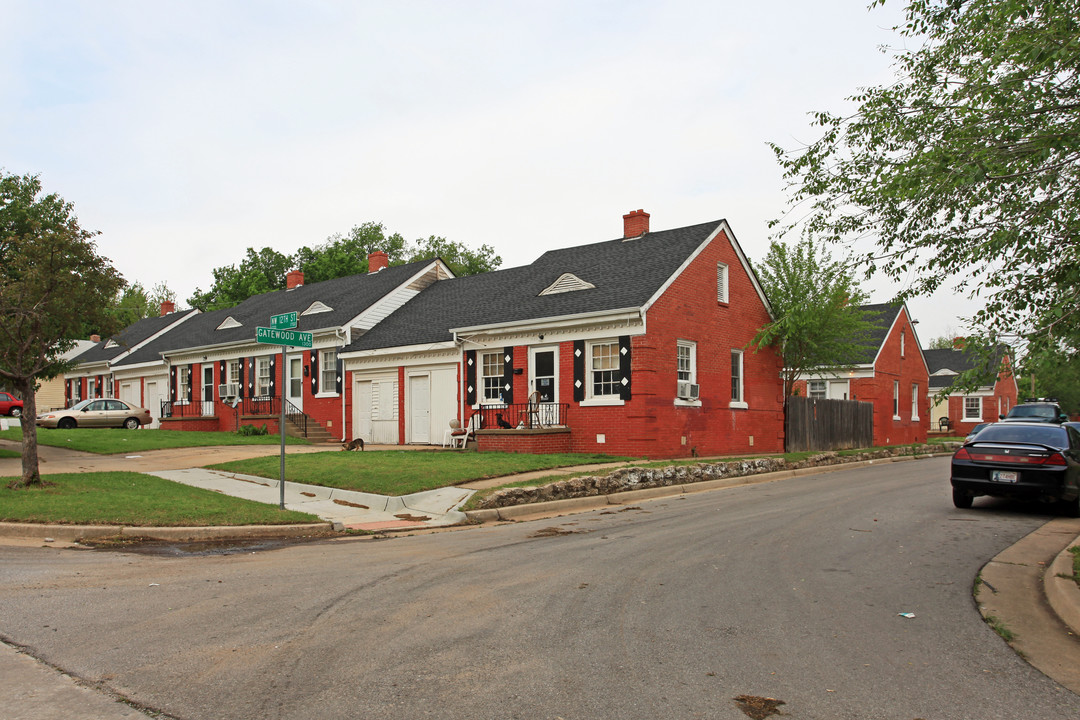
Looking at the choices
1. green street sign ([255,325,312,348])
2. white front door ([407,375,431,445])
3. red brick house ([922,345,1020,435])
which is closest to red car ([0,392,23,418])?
white front door ([407,375,431,445])

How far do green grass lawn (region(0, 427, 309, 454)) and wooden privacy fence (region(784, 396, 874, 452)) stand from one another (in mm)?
16792

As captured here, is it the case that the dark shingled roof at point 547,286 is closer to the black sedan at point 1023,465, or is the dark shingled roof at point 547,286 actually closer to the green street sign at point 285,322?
the black sedan at point 1023,465

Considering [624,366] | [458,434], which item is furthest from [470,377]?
[624,366]

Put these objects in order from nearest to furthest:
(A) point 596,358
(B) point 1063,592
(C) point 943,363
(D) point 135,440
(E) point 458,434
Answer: (B) point 1063,592 < (A) point 596,358 < (E) point 458,434 < (D) point 135,440 < (C) point 943,363

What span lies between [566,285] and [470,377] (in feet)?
13.4

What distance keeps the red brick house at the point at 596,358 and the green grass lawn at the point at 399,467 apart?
6.56 ft

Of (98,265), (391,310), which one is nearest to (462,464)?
(98,265)

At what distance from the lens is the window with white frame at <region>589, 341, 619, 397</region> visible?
2105cm

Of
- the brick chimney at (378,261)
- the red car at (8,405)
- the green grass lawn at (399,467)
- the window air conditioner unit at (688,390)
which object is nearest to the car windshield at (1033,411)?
the window air conditioner unit at (688,390)

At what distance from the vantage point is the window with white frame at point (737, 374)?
24.9 metres

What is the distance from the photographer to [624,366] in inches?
811

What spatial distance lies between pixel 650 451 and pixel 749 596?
43.2 ft

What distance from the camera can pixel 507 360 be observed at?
23.1 metres

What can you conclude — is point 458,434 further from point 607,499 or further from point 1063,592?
point 1063,592
